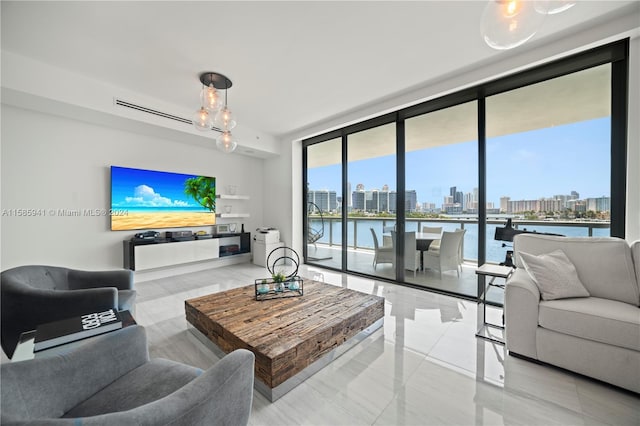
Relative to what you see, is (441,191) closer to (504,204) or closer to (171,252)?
(504,204)

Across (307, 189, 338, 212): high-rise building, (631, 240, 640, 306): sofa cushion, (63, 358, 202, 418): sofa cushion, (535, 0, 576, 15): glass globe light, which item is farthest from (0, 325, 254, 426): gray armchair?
(307, 189, 338, 212): high-rise building

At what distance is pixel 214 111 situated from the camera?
281cm

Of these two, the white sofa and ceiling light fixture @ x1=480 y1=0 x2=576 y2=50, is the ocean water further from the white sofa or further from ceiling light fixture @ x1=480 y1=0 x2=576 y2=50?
ceiling light fixture @ x1=480 y1=0 x2=576 y2=50

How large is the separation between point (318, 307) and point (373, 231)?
235cm

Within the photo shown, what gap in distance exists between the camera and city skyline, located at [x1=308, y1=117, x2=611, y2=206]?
2.54m

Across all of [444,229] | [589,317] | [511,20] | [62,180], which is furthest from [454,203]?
[62,180]

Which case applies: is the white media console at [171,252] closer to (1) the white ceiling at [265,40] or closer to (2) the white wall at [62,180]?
(2) the white wall at [62,180]

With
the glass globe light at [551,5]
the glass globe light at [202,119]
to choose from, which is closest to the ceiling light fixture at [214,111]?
the glass globe light at [202,119]

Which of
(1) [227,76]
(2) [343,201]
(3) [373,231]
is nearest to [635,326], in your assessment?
(3) [373,231]

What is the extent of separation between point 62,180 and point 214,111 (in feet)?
8.33

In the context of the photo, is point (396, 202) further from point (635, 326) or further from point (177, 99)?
point (177, 99)

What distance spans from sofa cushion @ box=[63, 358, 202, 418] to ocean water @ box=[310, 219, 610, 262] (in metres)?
3.35

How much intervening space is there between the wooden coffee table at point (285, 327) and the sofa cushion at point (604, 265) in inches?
66.5

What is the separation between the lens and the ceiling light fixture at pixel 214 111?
2760 millimetres
